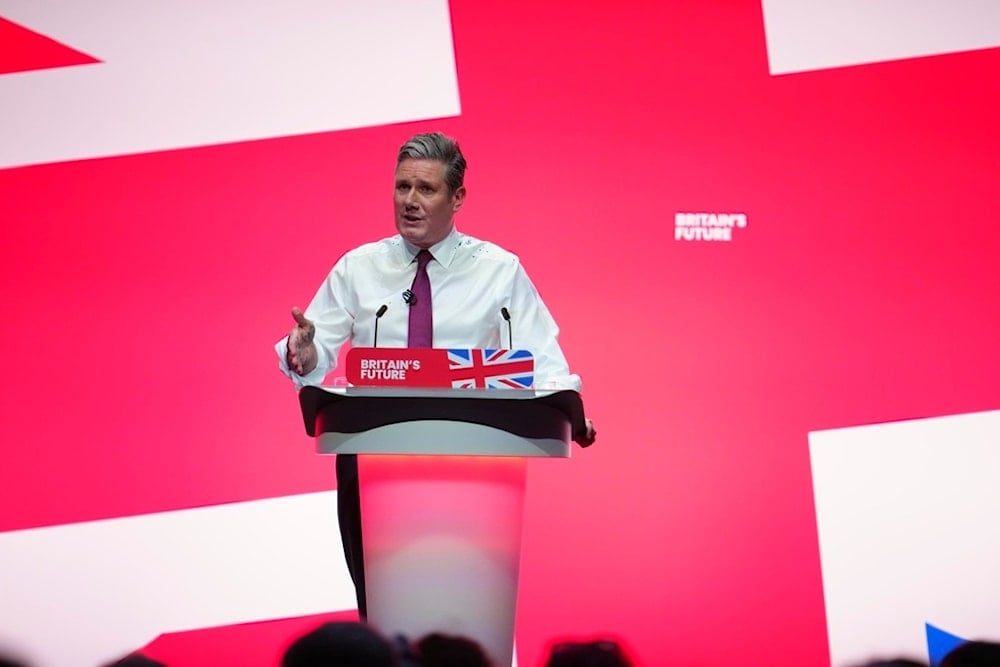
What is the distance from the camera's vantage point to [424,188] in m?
2.61

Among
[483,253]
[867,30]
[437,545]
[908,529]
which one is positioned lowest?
[908,529]

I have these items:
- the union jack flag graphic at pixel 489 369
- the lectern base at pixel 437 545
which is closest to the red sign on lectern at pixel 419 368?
the union jack flag graphic at pixel 489 369

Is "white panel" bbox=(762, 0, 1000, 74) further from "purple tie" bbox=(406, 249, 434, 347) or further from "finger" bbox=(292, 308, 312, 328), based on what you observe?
"finger" bbox=(292, 308, 312, 328)

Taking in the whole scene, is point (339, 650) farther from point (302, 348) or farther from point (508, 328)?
point (508, 328)

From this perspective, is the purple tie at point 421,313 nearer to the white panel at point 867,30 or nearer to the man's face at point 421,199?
the man's face at point 421,199

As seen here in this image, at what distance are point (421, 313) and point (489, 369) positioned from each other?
1.70ft

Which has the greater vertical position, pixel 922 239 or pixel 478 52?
pixel 478 52

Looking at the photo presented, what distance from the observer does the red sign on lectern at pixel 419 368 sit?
2.05 m

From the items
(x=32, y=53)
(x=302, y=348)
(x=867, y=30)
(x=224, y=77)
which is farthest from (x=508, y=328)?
(x=32, y=53)

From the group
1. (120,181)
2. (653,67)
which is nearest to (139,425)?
(120,181)

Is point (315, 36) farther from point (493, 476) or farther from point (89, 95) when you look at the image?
point (493, 476)

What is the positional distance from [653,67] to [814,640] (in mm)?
1642

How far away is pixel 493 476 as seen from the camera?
2.10m

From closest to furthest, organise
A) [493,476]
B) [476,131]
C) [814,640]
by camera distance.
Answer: [493,476], [814,640], [476,131]
